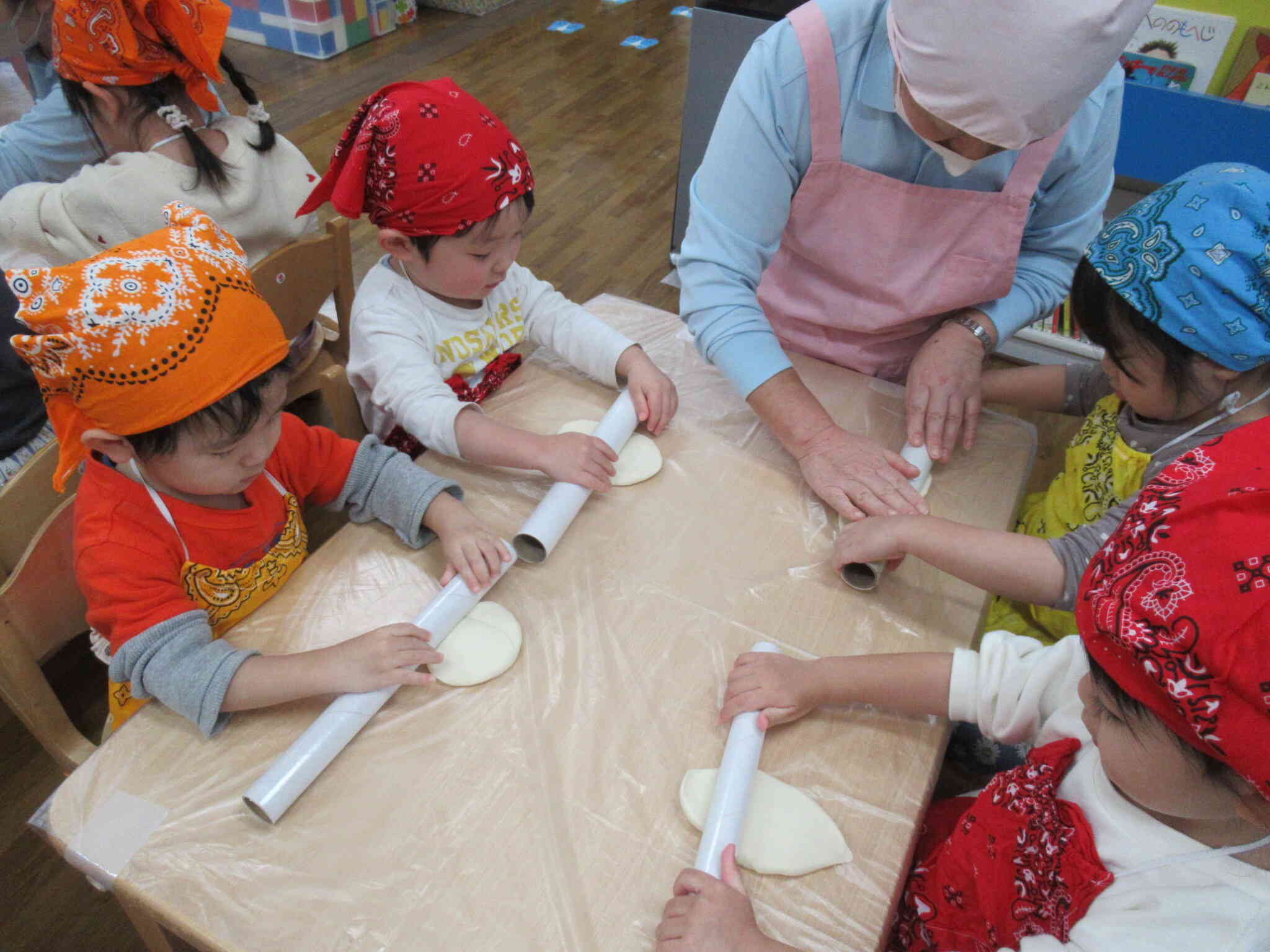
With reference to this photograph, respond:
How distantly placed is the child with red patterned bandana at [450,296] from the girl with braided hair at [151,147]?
16.3 inches

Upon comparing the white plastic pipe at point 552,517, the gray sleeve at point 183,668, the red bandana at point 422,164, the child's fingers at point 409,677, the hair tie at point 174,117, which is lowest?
the white plastic pipe at point 552,517

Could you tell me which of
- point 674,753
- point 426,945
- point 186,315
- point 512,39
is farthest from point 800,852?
point 512,39

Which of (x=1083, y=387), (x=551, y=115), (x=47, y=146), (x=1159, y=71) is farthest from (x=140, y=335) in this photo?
(x=551, y=115)

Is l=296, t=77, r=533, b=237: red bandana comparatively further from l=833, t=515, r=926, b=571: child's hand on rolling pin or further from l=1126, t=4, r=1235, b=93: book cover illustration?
l=1126, t=4, r=1235, b=93: book cover illustration

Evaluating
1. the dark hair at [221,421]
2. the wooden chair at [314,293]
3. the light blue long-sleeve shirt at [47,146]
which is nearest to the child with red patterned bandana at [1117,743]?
the dark hair at [221,421]

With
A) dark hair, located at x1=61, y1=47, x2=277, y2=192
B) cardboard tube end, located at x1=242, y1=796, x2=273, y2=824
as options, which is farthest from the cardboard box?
cardboard tube end, located at x1=242, y1=796, x2=273, y2=824

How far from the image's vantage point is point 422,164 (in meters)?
1.03

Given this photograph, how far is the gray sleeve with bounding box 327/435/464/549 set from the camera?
906mm

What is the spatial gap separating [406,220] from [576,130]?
106 inches

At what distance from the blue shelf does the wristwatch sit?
1.22m

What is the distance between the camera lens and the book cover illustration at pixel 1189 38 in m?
2.03

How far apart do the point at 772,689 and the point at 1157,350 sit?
560 millimetres

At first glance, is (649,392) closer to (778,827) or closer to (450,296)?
(450,296)

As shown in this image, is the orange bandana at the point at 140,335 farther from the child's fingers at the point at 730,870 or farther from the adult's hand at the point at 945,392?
the adult's hand at the point at 945,392
